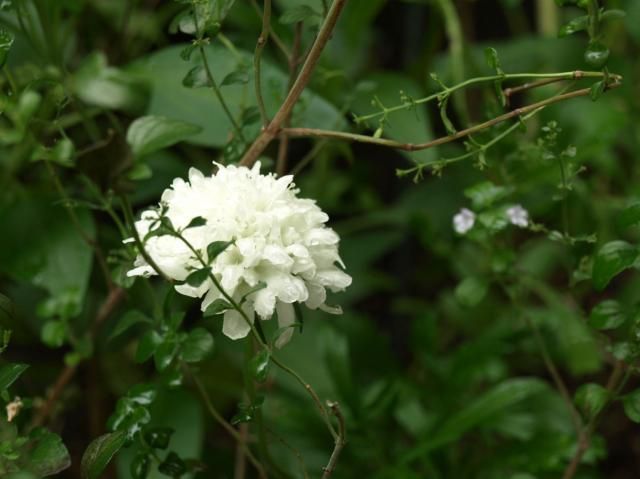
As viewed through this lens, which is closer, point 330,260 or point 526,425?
point 330,260

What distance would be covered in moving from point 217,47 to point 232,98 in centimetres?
10

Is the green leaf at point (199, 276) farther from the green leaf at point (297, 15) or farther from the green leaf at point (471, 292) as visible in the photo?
the green leaf at point (471, 292)

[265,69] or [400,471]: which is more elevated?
[265,69]

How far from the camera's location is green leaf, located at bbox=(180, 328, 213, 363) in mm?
683

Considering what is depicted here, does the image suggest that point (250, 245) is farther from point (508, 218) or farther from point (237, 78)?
point (508, 218)

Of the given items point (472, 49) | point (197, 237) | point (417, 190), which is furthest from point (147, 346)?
point (472, 49)

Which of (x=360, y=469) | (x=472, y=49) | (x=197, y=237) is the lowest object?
(x=360, y=469)

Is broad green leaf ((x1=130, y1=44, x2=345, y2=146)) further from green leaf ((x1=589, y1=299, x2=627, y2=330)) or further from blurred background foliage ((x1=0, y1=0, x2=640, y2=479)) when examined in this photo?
green leaf ((x1=589, y1=299, x2=627, y2=330))

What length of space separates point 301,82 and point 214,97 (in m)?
0.37

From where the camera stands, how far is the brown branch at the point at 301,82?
621 mm

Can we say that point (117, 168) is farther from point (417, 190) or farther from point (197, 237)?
point (417, 190)

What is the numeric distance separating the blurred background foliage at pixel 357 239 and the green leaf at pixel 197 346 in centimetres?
5

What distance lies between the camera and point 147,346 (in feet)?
2.25

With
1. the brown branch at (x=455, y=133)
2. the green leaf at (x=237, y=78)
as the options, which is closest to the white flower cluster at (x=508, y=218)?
the brown branch at (x=455, y=133)
